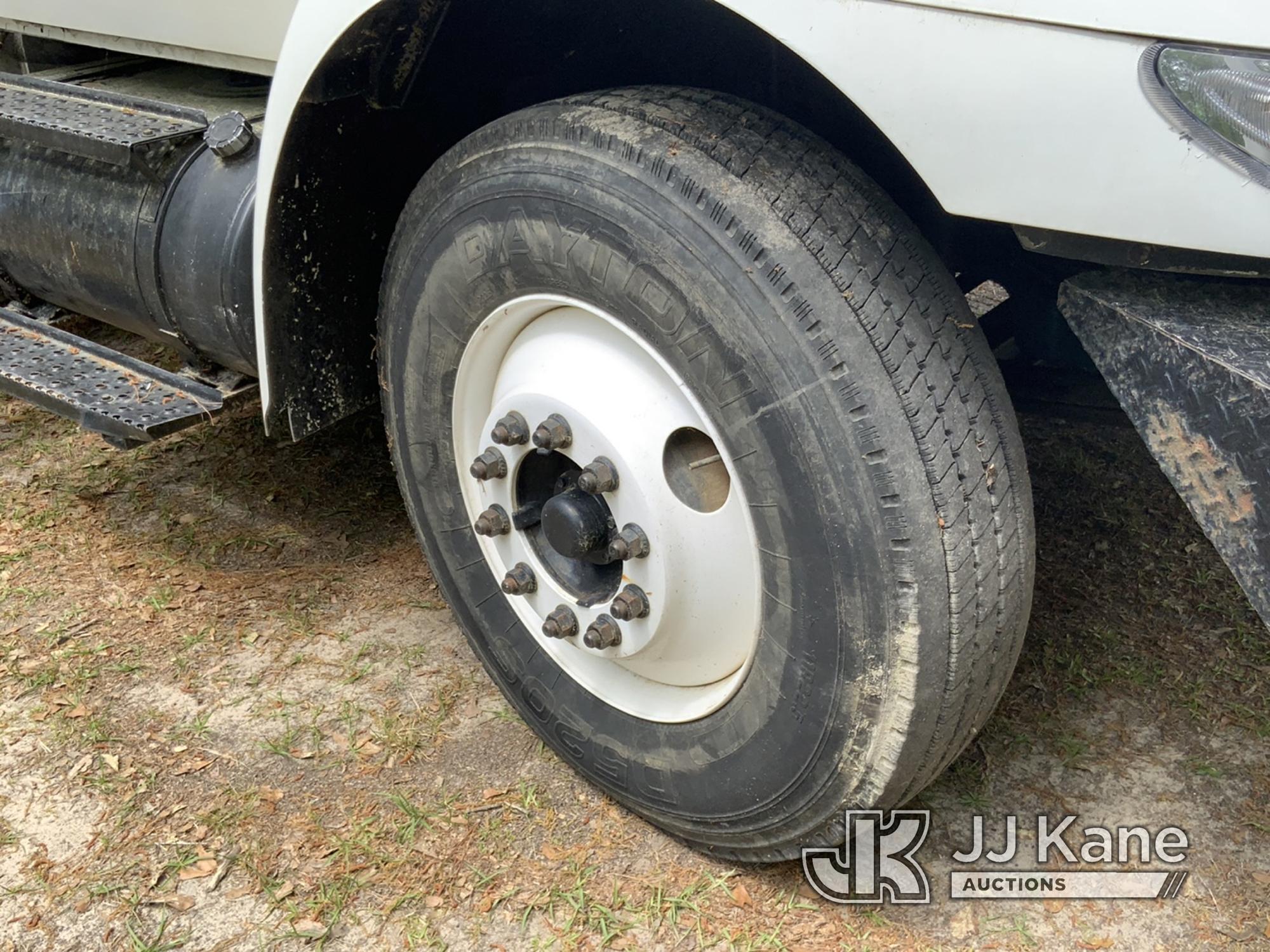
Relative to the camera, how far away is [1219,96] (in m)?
1.26

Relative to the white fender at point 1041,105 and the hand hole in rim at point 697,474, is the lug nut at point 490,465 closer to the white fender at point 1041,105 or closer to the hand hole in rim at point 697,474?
the hand hole in rim at point 697,474

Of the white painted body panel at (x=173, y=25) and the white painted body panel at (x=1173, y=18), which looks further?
the white painted body panel at (x=173, y=25)

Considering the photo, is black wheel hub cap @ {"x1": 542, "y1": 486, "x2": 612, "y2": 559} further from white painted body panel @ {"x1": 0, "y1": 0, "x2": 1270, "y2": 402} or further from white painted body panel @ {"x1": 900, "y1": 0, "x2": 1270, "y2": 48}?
white painted body panel @ {"x1": 900, "y1": 0, "x2": 1270, "y2": 48}

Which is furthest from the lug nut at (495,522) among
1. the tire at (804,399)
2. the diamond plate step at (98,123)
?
the diamond plate step at (98,123)

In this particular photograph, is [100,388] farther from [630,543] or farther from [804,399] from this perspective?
[804,399]

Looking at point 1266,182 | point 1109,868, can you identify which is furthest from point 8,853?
point 1266,182

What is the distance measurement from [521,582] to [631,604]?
29cm

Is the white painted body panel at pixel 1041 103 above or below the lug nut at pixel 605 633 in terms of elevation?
above

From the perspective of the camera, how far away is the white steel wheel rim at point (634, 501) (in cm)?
178

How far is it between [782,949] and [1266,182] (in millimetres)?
1344

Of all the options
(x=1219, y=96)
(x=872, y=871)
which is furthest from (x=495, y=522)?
(x=1219, y=96)

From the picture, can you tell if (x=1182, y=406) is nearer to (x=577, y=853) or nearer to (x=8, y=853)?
(x=577, y=853)

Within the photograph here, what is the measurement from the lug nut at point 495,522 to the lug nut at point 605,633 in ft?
0.87

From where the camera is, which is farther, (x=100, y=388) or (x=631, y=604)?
(x=100, y=388)
